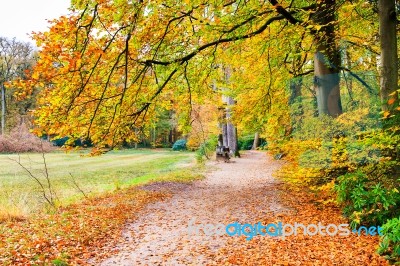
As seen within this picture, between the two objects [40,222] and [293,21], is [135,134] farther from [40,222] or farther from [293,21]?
[293,21]

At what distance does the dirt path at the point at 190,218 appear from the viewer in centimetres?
530

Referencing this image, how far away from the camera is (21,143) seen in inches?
1283

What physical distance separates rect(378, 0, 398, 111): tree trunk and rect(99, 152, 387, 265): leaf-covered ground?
236 centimetres

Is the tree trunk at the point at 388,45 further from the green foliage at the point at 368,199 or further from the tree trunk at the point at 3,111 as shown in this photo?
the tree trunk at the point at 3,111

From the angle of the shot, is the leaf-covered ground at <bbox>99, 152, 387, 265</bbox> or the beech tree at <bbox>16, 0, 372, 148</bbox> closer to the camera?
the leaf-covered ground at <bbox>99, 152, 387, 265</bbox>

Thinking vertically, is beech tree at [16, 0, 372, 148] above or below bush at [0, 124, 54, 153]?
above

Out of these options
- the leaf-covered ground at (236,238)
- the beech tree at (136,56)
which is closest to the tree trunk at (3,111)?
the leaf-covered ground at (236,238)

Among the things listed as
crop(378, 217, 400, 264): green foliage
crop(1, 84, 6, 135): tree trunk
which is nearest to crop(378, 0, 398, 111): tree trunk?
crop(378, 217, 400, 264): green foliage


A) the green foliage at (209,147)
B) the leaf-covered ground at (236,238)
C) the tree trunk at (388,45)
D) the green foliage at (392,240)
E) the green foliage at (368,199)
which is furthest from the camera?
the green foliage at (209,147)

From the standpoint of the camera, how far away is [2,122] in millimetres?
39375

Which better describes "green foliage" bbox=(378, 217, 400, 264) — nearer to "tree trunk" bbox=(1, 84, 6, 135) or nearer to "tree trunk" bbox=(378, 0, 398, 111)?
"tree trunk" bbox=(378, 0, 398, 111)

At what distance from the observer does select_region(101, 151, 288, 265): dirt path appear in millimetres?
5297

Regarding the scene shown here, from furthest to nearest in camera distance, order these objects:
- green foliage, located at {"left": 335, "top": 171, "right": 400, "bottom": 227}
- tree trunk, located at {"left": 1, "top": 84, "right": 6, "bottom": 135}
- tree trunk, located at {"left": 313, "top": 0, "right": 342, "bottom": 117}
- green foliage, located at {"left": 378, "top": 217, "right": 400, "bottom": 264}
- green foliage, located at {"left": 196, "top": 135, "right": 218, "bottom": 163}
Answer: tree trunk, located at {"left": 1, "top": 84, "right": 6, "bottom": 135}
green foliage, located at {"left": 196, "top": 135, "right": 218, "bottom": 163}
tree trunk, located at {"left": 313, "top": 0, "right": 342, "bottom": 117}
green foliage, located at {"left": 335, "top": 171, "right": 400, "bottom": 227}
green foliage, located at {"left": 378, "top": 217, "right": 400, "bottom": 264}

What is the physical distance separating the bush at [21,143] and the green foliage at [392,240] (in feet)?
106
